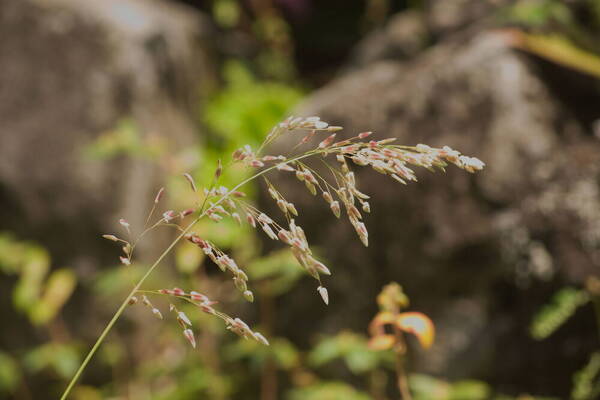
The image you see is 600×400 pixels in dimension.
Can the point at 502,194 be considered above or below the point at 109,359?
above

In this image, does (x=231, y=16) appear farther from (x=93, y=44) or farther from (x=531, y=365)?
(x=531, y=365)

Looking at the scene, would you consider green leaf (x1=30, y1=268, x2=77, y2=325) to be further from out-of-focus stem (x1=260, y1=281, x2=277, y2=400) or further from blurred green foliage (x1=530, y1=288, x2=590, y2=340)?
blurred green foliage (x1=530, y1=288, x2=590, y2=340)

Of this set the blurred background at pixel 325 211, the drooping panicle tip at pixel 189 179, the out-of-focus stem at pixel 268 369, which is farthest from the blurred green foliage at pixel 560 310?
the drooping panicle tip at pixel 189 179

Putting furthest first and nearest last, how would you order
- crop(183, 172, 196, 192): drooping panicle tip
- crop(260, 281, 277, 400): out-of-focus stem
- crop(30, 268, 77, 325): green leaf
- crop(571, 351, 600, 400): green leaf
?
crop(30, 268, 77, 325): green leaf → crop(260, 281, 277, 400): out-of-focus stem → crop(571, 351, 600, 400): green leaf → crop(183, 172, 196, 192): drooping panicle tip

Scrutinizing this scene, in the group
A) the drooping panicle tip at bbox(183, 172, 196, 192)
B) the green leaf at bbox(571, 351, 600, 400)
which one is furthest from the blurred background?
the drooping panicle tip at bbox(183, 172, 196, 192)

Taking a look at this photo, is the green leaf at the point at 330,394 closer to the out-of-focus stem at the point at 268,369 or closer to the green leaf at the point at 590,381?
the out-of-focus stem at the point at 268,369

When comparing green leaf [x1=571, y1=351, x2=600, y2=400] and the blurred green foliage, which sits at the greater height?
the blurred green foliage

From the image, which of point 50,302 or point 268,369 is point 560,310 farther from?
point 50,302

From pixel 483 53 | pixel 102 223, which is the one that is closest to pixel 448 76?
pixel 483 53

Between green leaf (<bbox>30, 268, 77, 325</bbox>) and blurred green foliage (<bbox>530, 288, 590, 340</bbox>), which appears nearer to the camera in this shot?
blurred green foliage (<bbox>530, 288, 590, 340</bbox>)
